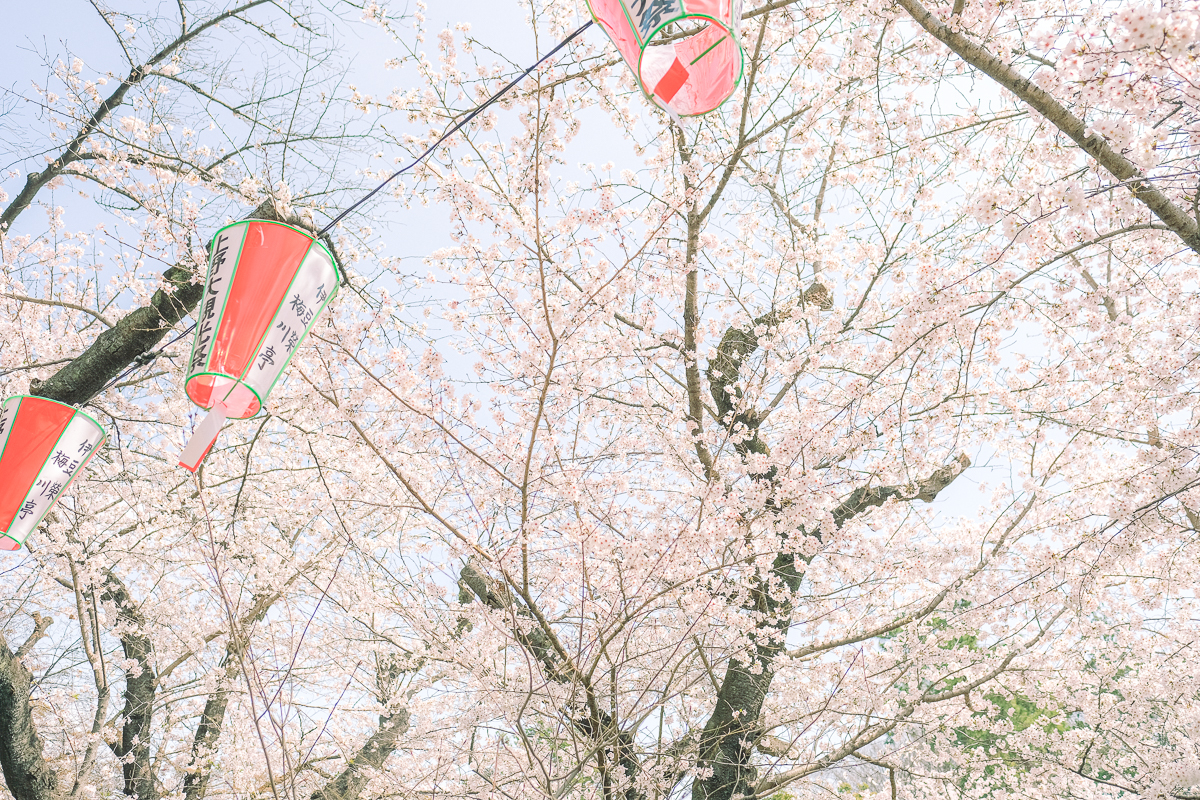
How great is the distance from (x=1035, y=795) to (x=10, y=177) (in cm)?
944

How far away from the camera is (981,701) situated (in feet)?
16.3

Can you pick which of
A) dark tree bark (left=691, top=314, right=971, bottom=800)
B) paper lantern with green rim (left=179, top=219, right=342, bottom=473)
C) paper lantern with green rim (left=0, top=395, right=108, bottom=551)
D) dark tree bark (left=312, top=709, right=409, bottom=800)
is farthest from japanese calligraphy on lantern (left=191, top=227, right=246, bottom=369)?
dark tree bark (left=312, top=709, right=409, bottom=800)

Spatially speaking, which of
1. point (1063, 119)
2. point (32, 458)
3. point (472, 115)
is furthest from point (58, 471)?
point (1063, 119)

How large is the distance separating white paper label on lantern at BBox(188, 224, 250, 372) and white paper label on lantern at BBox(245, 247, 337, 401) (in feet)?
0.50

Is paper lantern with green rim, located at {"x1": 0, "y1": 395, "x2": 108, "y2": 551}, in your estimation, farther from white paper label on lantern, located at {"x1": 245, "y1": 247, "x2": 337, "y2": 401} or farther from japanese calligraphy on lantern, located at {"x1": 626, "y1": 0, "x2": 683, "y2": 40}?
japanese calligraphy on lantern, located at {"x1": 626, "y1": 0, "x2": 683, "y2": 40}

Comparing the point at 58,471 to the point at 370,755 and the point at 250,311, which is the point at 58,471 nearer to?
the point at 250,311

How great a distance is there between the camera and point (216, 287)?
7.49 ft

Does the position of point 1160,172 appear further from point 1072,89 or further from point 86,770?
point 86,770

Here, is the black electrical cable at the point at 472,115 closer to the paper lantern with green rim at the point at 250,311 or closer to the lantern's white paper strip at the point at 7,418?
the paper lantern with green rim at the point at 250,311

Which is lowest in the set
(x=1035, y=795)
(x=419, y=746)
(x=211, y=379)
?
(x=419, y=746)

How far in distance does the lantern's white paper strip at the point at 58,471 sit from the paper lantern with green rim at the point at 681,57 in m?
2.94

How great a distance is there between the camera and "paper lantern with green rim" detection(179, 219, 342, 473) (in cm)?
221

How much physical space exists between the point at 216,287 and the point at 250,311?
16cm

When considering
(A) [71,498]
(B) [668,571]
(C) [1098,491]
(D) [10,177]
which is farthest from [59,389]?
(C) [1098,491]
